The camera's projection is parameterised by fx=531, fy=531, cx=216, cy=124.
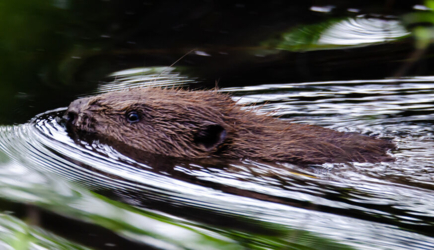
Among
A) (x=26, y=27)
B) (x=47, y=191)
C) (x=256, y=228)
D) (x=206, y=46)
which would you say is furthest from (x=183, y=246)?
(x=206, y=46)

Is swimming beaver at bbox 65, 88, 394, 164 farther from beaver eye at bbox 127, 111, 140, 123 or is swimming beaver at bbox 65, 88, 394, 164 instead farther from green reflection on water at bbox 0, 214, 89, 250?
green reflection on water at bbox 0, 214, 89, 250

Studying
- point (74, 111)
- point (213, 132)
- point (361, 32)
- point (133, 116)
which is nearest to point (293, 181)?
point (213, 132)

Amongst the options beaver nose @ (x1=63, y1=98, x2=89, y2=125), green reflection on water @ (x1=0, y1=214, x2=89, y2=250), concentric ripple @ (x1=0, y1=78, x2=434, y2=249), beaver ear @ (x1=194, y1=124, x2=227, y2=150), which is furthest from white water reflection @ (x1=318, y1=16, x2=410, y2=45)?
green reflection on water @ (x1=0, y1=214, x2=89, y2=250)

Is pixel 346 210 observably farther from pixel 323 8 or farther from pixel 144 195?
pixel 323 8

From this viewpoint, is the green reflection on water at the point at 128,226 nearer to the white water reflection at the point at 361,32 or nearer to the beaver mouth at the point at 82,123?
the beaver mouth at the point at 82,123

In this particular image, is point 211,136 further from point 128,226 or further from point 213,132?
point 128,226

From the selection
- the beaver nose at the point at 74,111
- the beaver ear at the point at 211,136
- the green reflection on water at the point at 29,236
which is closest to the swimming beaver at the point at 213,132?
the beaver ear at the point at 211,136
